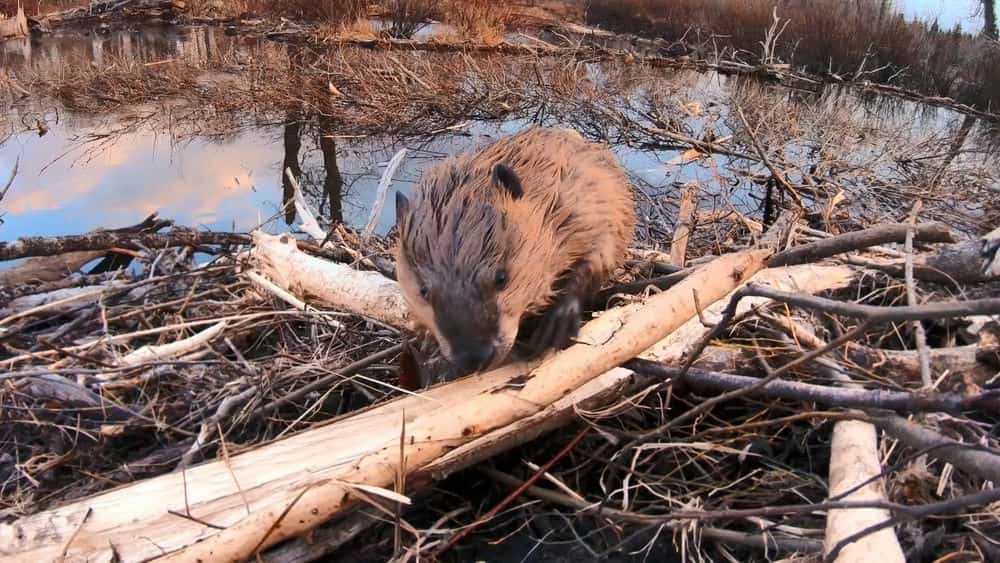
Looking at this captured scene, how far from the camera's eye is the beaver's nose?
2199 millimetres

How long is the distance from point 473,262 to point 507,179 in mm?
412

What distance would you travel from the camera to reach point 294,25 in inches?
693

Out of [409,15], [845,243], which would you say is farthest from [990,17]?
[845,243]

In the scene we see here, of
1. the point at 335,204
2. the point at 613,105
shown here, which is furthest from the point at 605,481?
the point at 613,105

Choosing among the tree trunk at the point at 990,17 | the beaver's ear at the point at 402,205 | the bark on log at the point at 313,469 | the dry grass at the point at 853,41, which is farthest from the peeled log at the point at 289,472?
the tree trunk at the point at 990,17

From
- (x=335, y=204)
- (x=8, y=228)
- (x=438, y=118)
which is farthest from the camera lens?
(x=438, y=118)

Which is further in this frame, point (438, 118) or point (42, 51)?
point (42, 51)

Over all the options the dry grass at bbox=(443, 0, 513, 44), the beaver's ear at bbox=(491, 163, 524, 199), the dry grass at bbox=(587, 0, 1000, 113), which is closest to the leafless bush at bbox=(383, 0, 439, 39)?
the dry grass at bbox=(443, 0, 513, 44)

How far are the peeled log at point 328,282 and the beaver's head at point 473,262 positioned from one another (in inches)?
20.3

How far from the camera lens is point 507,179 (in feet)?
8.50

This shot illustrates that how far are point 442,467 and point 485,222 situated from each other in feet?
2.67

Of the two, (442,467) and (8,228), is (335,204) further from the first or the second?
(442,467)

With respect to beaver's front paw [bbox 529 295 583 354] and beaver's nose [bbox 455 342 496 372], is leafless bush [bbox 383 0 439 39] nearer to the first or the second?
beaver's front paw [bbox 529 295 583 354]

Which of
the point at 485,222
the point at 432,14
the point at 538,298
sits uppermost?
the point at 432,14
